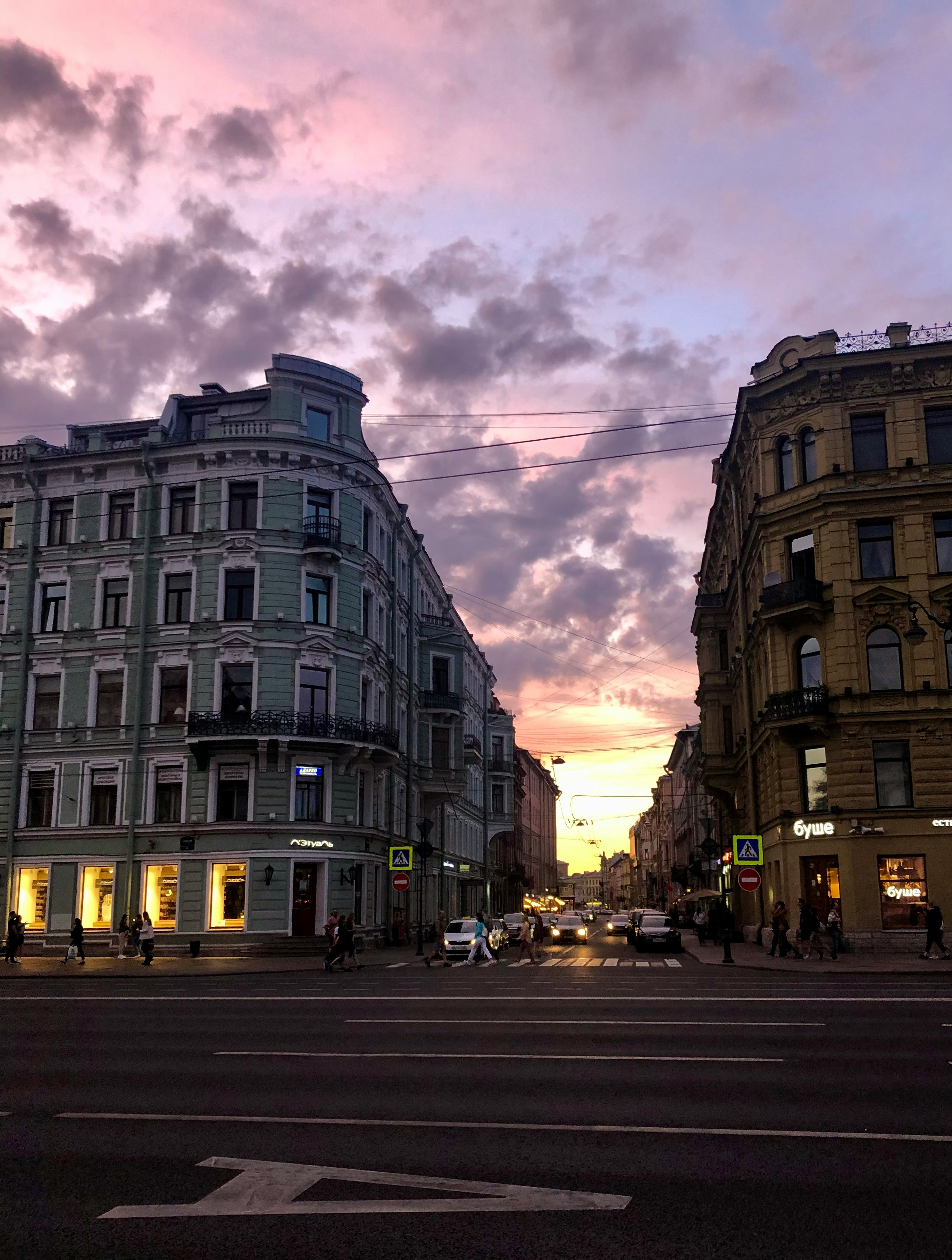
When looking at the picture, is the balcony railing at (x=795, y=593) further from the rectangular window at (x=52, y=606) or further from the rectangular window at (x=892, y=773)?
the rectangular window at (x=52, y=606)

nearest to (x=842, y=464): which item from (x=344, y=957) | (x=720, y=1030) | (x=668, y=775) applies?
(x=344, y=957)

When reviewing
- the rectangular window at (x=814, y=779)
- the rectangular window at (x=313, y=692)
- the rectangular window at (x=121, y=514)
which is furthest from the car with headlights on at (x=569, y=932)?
the rectangular window at (x=121, y=514)

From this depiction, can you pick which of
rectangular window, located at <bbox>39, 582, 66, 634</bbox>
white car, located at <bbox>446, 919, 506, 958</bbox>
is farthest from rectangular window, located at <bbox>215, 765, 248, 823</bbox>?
rectangular window, located at <bbox>39, 582, 66, 634</bbox>

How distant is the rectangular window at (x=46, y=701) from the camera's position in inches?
1752

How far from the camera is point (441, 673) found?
2431 inches

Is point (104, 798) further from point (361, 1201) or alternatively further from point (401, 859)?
point (361, 1201)

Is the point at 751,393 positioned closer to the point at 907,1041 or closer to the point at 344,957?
the point at 344,957

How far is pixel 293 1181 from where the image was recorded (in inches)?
290

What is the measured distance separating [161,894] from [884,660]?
27449mm

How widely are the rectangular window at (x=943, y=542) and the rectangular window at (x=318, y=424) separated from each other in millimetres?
23139

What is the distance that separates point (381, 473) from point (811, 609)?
2038 cm

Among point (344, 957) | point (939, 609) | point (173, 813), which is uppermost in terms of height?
point (939, 609)

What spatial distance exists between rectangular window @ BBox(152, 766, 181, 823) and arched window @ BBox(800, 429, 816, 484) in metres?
25.5

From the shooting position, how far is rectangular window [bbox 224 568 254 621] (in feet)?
142
